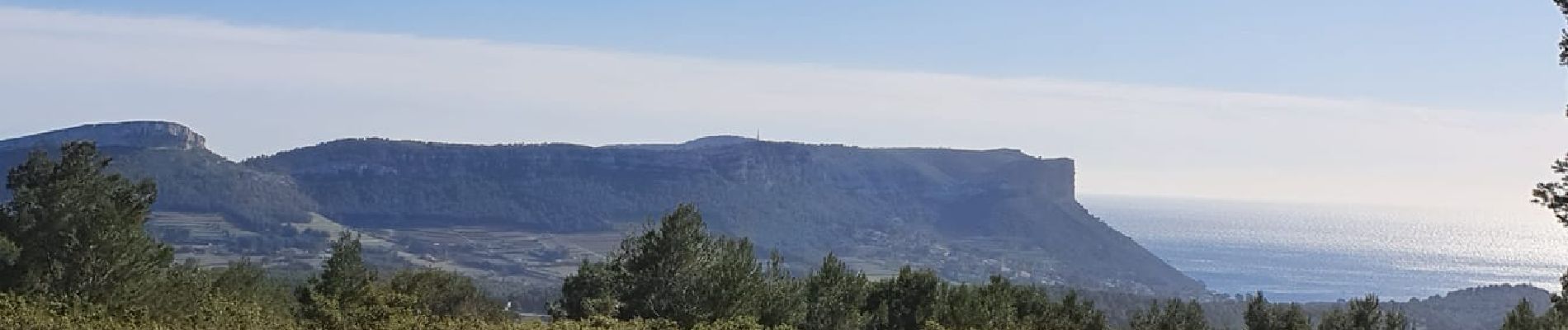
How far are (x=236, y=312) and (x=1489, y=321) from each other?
158708 millimetres

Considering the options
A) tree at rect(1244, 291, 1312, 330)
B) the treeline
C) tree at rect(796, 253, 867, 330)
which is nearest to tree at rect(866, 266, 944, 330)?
the treeline

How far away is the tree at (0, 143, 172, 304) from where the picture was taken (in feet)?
103

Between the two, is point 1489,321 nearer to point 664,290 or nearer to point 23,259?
point 664,290

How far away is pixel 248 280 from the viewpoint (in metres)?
55.5

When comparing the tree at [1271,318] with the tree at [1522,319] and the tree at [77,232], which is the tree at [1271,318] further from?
the tree at [77,232]

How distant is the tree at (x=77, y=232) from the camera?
3138 cm

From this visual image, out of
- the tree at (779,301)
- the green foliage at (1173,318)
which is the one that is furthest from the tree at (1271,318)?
the tree at (779,301)

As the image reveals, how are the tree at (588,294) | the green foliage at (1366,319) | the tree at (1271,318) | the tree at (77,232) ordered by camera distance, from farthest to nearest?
the tree at (1271,318), the green foliage at (1366,319), the tree at (588,294), the tree at (77,232)

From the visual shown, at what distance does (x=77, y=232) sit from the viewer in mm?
31812

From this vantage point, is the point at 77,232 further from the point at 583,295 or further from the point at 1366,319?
the point at 1366,319

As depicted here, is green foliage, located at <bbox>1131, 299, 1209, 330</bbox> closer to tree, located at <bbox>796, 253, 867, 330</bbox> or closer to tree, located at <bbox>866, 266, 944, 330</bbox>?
tree, located at <bbox>866, 266, 944, 330</bbox>

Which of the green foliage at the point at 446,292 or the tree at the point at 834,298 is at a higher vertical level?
the tree at the point at 834,298

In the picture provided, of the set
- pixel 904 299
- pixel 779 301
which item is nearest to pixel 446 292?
pixel 904 299

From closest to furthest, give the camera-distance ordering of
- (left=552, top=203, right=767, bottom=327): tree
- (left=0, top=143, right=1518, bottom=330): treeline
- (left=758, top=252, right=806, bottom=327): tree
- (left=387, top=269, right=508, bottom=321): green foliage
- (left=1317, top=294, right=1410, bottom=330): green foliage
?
(left=0, top=143, right=1518, bottom=330): treeline → (left=552, top=203, right=767, bottom=327): tree → (left=758, top=252, right=806, bottom=327): tree → (left=387, top=269, right=508, bottom=321): green foliage → (left=1317, top=294, right=1410, bottom=330): green foliage
